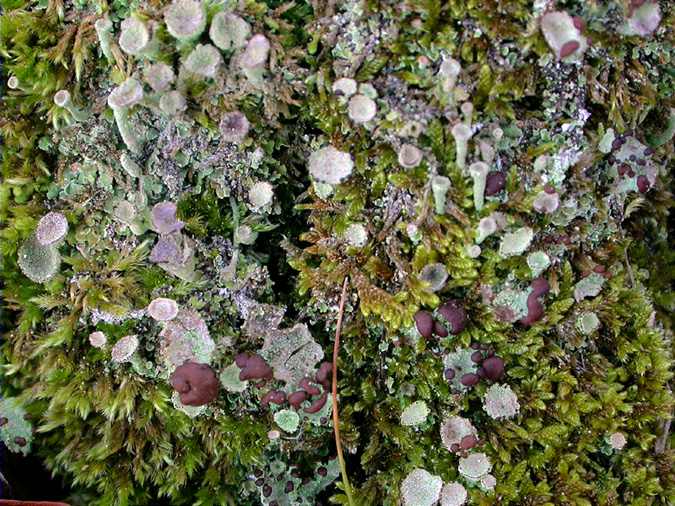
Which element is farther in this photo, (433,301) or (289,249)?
(289,249)

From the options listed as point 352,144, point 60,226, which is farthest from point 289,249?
point 60,226

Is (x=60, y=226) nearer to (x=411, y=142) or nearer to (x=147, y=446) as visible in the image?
(x=147, y=446)

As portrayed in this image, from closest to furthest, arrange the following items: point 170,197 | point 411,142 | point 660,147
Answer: point 411,142 → point 170,197 → point 660,147

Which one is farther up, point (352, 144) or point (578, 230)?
point (352, 144)

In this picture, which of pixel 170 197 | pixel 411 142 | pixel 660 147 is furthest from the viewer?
pixel 660 147

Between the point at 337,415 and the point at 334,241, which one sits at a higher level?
the point at 334,241

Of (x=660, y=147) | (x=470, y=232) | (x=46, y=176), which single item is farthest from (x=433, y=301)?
(x=46, y=176)

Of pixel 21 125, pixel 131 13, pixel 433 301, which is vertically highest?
pixel 131 13
